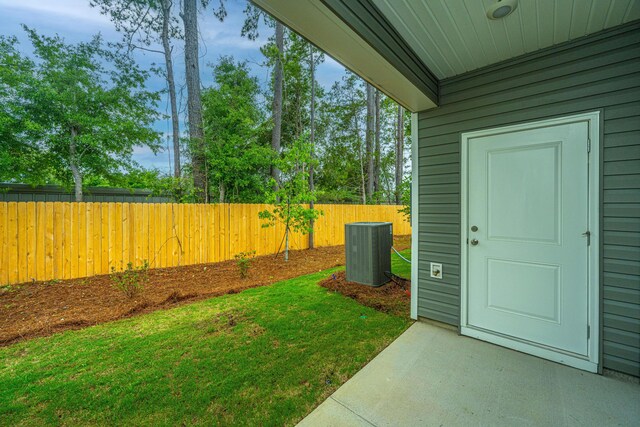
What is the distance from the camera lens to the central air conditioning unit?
3717 millimetres

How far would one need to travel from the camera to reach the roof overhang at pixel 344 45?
4.10 feet

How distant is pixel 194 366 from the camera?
1919mm

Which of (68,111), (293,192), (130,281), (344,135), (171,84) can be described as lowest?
(130,281)

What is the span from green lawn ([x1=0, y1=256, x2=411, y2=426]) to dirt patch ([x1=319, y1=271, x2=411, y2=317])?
0.60ft

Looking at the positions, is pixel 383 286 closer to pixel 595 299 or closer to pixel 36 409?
pixel 595 299

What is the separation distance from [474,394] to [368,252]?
2.18 metres

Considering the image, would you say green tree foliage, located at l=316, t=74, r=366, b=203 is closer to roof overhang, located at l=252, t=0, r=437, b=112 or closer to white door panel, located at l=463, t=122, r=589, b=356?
white door panel, located at l=463, t=122, r=589, b=356

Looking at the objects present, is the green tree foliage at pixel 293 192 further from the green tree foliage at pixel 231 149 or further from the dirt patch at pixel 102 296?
the dirt patch at pixel 102 296

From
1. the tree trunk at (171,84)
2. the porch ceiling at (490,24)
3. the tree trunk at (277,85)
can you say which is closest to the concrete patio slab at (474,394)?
the porch ceiling at (490,24)

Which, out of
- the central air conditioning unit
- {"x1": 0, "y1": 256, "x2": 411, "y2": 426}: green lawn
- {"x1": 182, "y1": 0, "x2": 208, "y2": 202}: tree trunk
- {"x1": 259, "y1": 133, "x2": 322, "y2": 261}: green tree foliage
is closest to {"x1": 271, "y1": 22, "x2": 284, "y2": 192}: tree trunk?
{"x1": 259, "y1": 133, "x2": 322, "y2": 261}: green tree foliage

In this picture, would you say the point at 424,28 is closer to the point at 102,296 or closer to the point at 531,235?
the point at 531,235

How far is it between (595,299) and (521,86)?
1.75 m

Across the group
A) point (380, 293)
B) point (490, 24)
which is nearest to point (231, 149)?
point (380, 293)

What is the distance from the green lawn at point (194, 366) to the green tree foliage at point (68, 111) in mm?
4883
